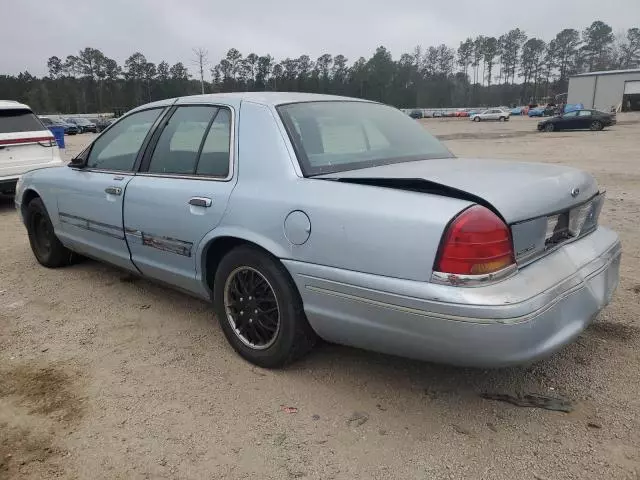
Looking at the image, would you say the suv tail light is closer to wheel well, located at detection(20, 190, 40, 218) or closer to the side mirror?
the side mirror

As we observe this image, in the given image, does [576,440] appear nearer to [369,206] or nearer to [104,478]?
[369,206]

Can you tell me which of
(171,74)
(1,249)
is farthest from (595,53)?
(1,249)

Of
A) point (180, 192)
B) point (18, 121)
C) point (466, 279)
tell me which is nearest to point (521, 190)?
point (466, 279)

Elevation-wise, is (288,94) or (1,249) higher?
(288,94)

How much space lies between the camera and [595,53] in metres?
97.2

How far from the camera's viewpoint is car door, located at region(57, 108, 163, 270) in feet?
12.3

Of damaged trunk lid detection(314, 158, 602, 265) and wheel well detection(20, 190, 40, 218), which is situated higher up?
damaged trunk lid detection(314, 158, 602, 265)

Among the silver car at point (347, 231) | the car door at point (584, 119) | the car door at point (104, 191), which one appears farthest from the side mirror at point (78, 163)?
the car door at point (584, 119)

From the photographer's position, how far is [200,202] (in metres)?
3.04

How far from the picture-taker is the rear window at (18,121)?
8000 mm

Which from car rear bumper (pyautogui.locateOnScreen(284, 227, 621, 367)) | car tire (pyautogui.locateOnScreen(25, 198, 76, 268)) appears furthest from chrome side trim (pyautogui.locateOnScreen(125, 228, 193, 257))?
car tire (pyautogui.locateOnScreen(25, 198, 76, 268))

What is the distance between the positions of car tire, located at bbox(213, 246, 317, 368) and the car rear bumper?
0.12 m

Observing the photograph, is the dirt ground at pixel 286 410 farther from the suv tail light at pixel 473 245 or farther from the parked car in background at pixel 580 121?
the parked car in background at pixel 580 121

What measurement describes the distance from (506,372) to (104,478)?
6.88 ft
